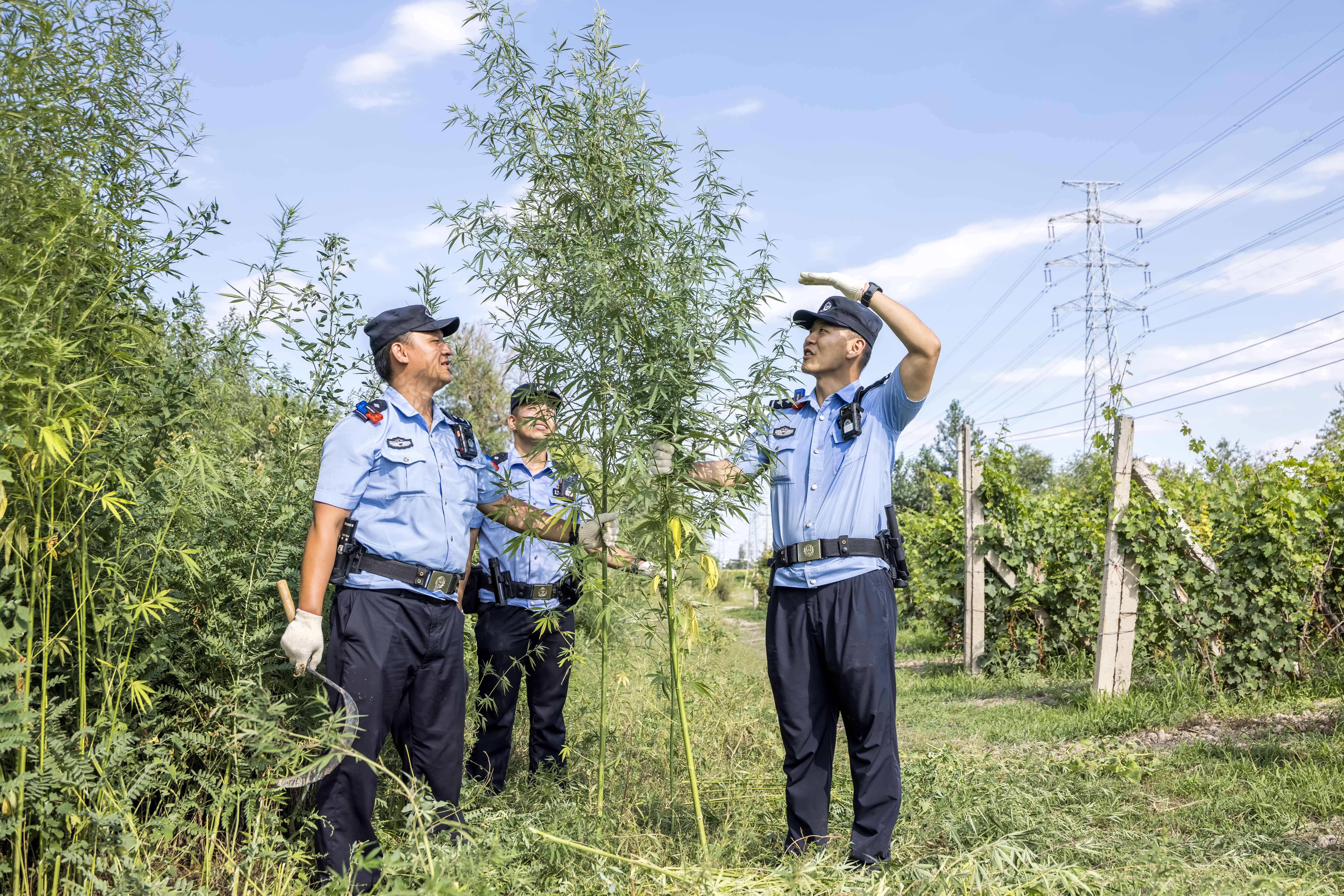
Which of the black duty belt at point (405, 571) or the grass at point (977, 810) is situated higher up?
the black duty belt at point (405, 571)

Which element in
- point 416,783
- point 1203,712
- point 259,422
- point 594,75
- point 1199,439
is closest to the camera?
point 416,783

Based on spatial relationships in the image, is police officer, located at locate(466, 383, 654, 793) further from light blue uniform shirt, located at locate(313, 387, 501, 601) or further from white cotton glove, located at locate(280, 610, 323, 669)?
white cotton glove, located at locate(280, 610, 323, 669)

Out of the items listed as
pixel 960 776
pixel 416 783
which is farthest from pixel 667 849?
pixel 960 776

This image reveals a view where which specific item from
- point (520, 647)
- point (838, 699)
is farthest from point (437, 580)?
point (838, 699)

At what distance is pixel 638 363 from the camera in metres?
3.34

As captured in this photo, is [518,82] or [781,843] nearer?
[518,82]

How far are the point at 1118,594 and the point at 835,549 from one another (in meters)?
4.49

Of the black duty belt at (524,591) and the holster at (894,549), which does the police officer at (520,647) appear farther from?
the holster at (894,549)

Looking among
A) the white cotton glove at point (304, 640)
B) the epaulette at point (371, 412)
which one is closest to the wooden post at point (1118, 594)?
the epaulette at point (371, 412)

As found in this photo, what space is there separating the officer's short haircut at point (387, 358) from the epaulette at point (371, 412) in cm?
23

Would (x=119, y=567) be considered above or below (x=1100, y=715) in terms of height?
above

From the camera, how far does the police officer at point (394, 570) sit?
3166 millimetres

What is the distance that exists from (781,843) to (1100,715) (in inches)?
142

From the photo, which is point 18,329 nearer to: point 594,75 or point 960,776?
point 594,75
